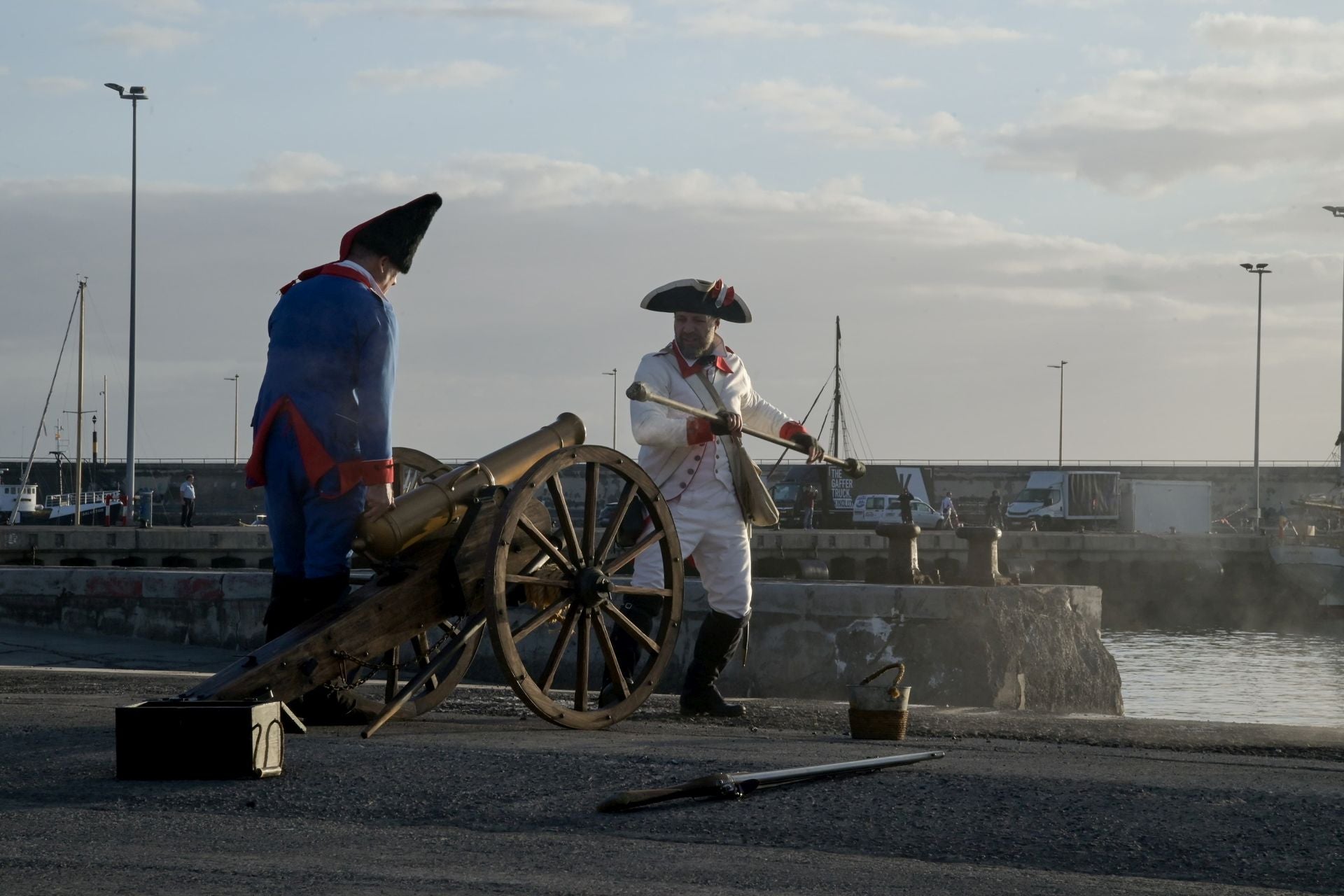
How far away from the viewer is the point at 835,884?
3.14 m

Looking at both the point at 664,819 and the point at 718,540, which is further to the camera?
the point at 718,540

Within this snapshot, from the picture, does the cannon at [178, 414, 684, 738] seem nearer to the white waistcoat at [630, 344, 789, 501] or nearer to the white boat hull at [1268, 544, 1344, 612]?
the white waistcoat at [630, 344, 789, 501]

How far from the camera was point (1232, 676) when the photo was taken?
20.5m

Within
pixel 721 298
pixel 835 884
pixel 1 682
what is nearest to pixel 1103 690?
pixel 721 298

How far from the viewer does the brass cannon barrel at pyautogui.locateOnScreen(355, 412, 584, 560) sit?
5.06 meters

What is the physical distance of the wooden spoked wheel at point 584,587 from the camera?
505 cm

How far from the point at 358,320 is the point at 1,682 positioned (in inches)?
123

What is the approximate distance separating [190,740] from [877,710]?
2269mm

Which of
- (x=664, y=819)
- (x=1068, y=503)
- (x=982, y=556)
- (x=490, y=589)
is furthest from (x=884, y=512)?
(x=664, y=819)

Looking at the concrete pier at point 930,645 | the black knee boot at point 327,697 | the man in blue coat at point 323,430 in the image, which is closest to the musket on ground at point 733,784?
the black knee boot at point 327,697

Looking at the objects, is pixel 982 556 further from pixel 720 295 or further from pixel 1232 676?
pixel 1232 676

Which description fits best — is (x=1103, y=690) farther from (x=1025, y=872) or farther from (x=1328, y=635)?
(x=1328, y=635)

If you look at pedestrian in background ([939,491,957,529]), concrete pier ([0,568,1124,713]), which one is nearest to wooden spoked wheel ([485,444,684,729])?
concrete pier ([0,568,1124,713])

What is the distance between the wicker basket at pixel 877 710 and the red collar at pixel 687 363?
1.62m
